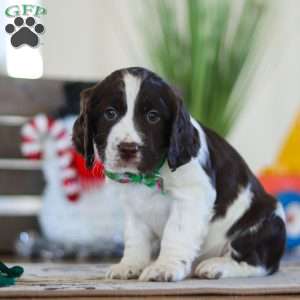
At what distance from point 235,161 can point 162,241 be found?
32 cm

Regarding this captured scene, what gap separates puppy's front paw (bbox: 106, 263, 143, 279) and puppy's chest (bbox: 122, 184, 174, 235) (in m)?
0.12

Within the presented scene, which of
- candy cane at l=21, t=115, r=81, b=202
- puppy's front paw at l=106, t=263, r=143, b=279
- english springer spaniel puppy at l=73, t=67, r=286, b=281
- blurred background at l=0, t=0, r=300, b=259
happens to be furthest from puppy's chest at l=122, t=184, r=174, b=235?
candy cane at l=21, t=115, r=81, b=202

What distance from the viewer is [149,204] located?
179cm

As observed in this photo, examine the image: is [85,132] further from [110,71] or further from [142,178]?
[110,71]

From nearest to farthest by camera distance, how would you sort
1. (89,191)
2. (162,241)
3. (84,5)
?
1. (162,241)
2. (89,191)
3. (84,5)

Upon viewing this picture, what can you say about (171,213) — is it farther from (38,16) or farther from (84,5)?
(84,5)

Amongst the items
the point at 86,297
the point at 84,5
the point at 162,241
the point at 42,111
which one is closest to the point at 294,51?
the point at 84,5

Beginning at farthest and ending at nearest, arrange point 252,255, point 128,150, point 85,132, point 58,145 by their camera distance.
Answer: point 58,145 → point 252,255 → point 85,132 → point 128,150

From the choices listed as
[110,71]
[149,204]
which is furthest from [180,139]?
[110,71]

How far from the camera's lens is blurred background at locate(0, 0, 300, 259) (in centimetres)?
322

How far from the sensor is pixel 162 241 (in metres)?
1.75

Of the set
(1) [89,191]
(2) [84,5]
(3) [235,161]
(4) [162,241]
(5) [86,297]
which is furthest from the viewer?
(2) [84,5]

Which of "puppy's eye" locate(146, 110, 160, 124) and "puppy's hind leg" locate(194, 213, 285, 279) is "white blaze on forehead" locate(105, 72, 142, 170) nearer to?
"puppy's eye" locate(146, 110, 160, 124)

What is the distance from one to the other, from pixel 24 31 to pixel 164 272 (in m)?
0.64
